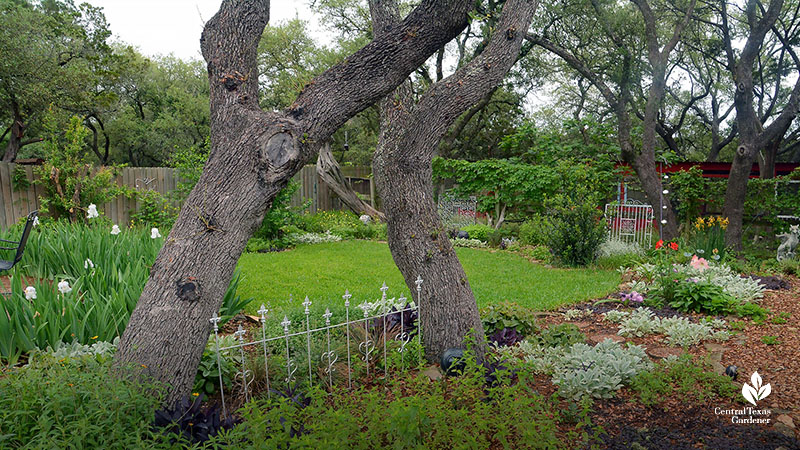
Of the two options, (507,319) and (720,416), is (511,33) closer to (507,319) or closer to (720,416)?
(507,319)

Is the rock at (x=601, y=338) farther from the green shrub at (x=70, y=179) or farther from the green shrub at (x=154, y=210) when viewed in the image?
the green shrub at (x=70, y=179)

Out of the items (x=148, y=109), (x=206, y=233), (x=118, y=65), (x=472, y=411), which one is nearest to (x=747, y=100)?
(x=472, y=411)

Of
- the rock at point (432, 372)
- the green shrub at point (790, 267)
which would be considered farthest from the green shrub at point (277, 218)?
the green shrub at point (790, 267)

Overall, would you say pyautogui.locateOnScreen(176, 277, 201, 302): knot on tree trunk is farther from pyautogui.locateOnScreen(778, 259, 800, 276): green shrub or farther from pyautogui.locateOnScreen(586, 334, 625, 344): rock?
pyautogui.locateOnScreen(778, 259, 800, 276): green shrub

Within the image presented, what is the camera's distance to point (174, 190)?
37.1 ft

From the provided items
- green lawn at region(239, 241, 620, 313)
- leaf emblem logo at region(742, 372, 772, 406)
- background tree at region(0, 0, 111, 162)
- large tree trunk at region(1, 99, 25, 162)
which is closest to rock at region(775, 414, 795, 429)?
leaf emblem logo at region(742, 372, 772, 406)

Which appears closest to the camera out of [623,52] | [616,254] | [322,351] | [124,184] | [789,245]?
[322,351]

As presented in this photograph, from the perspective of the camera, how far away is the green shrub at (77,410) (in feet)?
6.57

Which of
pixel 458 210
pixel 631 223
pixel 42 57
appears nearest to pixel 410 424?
pixel 631 223

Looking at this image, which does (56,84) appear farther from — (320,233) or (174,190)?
(320,233)

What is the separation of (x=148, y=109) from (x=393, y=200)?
83.2 ft

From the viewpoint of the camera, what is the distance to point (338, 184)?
15062mm

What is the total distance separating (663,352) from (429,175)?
2.49 meters

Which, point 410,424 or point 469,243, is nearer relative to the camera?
point 410,424
